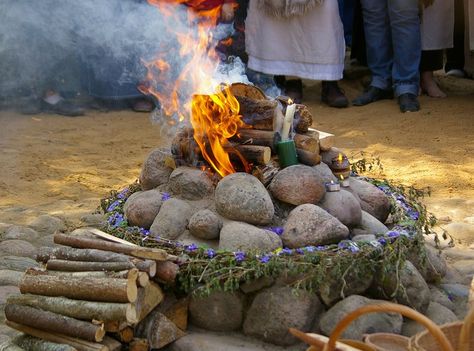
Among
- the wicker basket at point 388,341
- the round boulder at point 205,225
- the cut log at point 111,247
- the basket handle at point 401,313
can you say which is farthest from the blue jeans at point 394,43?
the basket handle at point 401,313

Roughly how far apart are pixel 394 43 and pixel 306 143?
4430mm

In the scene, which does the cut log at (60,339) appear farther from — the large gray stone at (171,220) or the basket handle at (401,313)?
the basket handle at (401,313)

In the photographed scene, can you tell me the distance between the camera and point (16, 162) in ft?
24.8

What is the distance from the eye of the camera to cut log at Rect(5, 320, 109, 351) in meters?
3.57

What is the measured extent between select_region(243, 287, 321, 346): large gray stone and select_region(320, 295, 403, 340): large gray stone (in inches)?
3.6

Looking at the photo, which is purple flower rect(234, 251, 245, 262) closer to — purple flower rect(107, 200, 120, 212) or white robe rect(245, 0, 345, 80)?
purple flower rect(107, 200, 120, 212)

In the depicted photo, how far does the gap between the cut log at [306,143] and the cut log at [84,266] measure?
143 centimetres

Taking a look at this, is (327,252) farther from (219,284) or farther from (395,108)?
(395,108)

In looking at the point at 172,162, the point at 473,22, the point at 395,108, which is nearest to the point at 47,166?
the point at 172,162

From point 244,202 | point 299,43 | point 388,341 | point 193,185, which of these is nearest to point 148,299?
point 244,202

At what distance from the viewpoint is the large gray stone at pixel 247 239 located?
4.06m

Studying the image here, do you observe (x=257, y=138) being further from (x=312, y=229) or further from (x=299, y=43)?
(x=299, y=43)

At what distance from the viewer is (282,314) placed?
12.7ft

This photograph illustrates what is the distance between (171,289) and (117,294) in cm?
47
